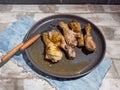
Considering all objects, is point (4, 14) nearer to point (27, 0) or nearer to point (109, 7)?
point (27, 0)

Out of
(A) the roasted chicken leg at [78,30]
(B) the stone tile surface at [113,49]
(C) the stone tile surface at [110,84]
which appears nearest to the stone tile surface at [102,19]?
(B) the stone tile surface at [113,49]

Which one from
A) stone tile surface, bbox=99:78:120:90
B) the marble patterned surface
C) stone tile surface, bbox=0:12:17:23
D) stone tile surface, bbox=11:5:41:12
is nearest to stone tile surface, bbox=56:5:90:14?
the marble patterned surface

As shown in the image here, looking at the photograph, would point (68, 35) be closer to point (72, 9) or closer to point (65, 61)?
point (65, 61)

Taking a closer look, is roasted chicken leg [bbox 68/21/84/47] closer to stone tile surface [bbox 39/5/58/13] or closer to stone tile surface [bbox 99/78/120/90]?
stone tile surface [bbox 99/78/120/90]

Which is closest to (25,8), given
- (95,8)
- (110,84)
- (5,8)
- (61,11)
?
(5,8)

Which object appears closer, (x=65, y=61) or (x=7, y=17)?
(x=65, y=61)
